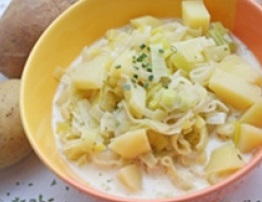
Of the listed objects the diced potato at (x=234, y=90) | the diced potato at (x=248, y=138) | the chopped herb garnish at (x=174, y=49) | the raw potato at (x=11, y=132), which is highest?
the chopped herb garnish at (x=174, y=49)

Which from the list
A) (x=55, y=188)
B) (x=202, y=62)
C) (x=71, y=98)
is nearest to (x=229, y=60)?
(x=202, y=62)

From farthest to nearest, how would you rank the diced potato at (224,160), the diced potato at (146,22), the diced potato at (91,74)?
the diced potato at (146,22), the diced potato at (91,74), the diced potato at (224,160)

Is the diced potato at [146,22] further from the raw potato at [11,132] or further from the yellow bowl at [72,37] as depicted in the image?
the raw potato at [11,132]

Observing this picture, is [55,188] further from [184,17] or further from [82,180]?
[184,17]

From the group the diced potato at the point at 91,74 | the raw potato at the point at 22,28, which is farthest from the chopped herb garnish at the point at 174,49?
the raw potato at the point at 22,28

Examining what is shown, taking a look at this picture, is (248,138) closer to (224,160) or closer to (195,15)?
(224,160)

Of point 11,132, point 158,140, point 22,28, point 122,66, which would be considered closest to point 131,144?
point 158,140

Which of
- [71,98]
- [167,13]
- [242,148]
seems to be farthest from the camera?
[167,13]
